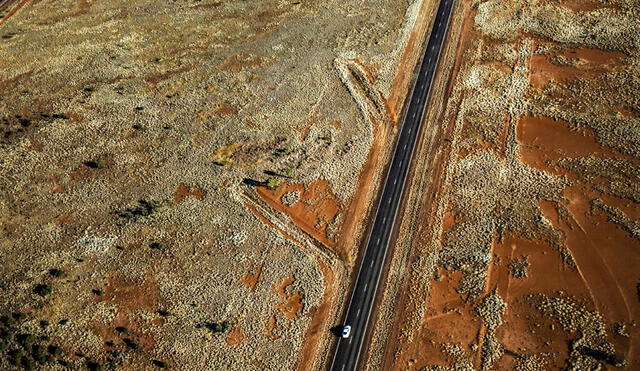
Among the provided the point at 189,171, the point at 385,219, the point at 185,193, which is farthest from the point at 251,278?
the point at 189,171

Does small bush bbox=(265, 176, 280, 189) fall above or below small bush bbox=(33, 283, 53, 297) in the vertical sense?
above

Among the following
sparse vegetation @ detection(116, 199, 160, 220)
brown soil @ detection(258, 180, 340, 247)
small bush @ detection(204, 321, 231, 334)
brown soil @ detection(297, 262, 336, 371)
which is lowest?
brown soil @ detection(297, 262, 336, 371)

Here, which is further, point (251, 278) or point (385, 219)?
point (385, 219)

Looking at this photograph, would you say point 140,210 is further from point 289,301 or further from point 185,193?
point 289,301

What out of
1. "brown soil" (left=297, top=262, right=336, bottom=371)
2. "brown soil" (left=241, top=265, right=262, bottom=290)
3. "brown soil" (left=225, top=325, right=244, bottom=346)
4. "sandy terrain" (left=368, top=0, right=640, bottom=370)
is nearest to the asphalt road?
"sandy terrain" (left=368, top=0, right=640, bottom=370)

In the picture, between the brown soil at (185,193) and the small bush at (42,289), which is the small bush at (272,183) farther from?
the small bush at (42,289)

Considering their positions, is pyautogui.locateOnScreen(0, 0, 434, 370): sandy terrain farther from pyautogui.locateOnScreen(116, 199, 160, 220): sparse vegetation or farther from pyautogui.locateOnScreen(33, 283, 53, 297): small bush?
pyautogui.locateOnScreen(33, 283, 53, 297): small bush

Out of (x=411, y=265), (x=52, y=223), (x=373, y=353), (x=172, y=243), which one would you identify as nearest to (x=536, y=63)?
(x=411, y=265)

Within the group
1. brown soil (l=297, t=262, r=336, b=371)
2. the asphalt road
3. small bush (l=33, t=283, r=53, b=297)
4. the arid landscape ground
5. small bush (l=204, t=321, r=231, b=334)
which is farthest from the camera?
small bush (l=33, t=283, r=53, b=297)
